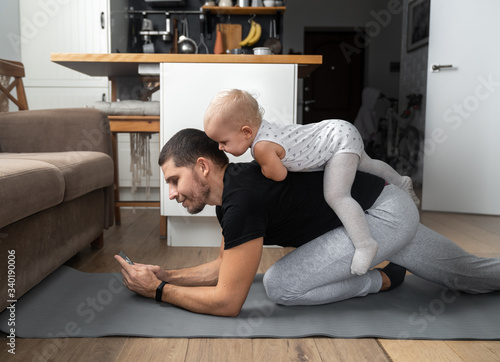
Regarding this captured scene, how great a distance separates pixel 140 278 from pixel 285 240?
48 centimetres

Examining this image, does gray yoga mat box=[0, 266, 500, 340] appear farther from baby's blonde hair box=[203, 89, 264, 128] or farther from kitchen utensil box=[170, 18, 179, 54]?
kitchen utensil box=[170, 18, 179, 54]

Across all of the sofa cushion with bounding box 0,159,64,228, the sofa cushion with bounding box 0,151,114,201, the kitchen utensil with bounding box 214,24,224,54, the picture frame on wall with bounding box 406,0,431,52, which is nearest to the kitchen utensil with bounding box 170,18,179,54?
the kitchen utensil with bounding box 214,24,224,54

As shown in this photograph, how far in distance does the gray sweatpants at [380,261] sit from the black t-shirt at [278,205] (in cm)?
4

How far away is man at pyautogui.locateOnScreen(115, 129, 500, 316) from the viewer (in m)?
1.30

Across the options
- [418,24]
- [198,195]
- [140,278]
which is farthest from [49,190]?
[418,24]

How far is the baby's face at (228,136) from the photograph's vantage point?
1.36m

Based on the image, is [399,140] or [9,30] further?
[399,140]

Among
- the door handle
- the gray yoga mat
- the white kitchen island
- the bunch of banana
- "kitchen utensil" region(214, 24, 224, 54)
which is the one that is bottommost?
the gray yoga mat

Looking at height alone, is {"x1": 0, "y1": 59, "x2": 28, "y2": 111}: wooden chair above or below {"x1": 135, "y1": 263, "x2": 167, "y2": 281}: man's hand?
above

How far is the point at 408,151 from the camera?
582 centimetres

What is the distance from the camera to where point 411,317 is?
146 cm

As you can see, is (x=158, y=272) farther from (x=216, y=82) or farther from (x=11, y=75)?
(x=11, y=75)

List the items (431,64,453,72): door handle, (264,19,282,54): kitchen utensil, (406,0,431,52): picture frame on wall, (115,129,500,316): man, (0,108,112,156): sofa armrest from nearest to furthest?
(115,129,500,316): man, (0,108,112,156): sofa armrest, (431,64,453,72): door handle, (264,19,282,54): kitchen utensil, (406,0,431,52): picture frame on wall

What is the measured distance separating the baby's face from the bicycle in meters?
4.48
